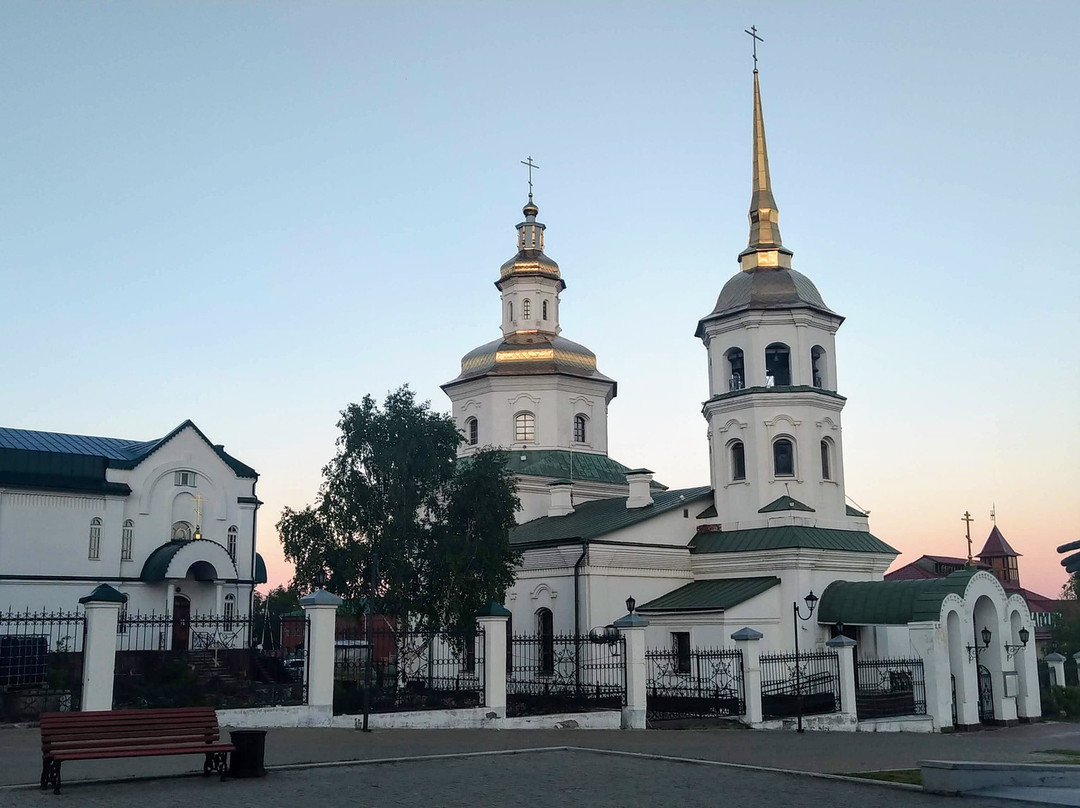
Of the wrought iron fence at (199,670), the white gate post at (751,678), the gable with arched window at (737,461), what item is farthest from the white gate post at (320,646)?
the gable with arched window at (737,461)

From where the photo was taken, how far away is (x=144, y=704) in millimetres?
18328

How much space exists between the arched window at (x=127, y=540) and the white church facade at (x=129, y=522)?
0.03 meters

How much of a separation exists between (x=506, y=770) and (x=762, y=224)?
76.5 ft

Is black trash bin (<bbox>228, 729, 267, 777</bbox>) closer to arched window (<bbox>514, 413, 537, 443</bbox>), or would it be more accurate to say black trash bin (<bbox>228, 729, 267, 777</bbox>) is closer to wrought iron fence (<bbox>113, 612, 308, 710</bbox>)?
wrought iron fence (<bbox>113, 612, 308, 710</bbox>)

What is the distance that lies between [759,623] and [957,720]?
16.5 ft

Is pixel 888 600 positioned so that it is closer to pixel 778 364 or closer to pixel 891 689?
pixel 891 689

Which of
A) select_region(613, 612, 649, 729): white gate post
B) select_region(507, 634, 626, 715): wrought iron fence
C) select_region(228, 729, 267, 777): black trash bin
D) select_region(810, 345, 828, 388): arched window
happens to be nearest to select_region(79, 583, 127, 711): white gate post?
select_region(228, 729, 267, 777): black trash bin

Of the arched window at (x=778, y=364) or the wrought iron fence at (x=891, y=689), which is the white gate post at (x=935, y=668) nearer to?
the wrought iron fence at (x=891, y=689)

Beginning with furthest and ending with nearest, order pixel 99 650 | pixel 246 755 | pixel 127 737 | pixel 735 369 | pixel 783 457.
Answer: pixel 735 369 < pixel 783 457 < pixel 99 650 < pixel 246 755 < pixel 127 737

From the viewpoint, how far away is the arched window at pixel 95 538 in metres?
27.9

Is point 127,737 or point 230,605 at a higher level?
point 230,605

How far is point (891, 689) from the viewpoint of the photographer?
24.6m

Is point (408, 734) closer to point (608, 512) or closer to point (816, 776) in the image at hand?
point (816, 776)

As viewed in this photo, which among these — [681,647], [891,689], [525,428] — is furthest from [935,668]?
[525,428]
